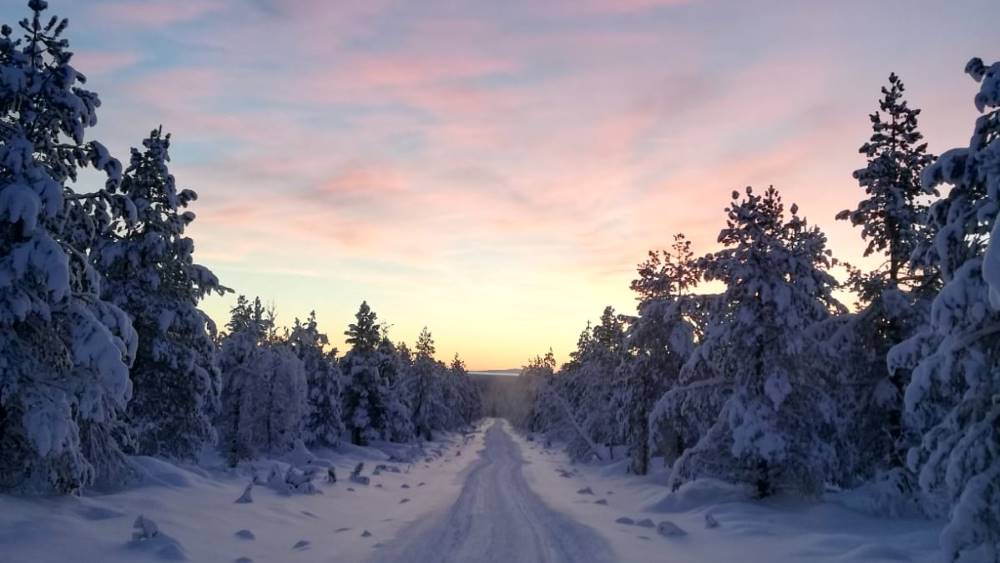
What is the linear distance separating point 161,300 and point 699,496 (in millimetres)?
19497

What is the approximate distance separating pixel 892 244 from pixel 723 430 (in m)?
7.96

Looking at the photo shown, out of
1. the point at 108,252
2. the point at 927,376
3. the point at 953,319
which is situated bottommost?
the point at 927,376

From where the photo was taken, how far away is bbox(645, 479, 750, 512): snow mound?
74.7 feet

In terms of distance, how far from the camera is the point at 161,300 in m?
22.9

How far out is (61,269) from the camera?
40.4ft

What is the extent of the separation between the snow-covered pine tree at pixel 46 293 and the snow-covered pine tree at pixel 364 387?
41.6m

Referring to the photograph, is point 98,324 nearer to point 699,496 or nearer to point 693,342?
point 699,496

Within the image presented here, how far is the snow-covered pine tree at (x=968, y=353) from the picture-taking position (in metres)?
9.90

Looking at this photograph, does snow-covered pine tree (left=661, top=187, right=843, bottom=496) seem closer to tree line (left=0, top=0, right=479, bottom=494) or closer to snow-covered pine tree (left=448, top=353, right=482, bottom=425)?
tree line (left=0, top=0, right=479, bottom=494)

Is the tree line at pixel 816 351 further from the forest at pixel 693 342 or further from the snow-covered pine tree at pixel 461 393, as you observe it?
the snow-covered pine tree at pixel 461 393

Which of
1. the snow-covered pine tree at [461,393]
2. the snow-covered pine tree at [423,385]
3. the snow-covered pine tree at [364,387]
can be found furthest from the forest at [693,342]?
the snow-covered pine tree at [461,393]

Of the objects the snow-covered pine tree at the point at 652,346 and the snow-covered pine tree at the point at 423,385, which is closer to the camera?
the snow-covered pine tree at the point at 652,346

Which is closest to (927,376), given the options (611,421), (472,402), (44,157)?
(44,157)

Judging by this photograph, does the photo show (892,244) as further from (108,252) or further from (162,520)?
(108,252)
